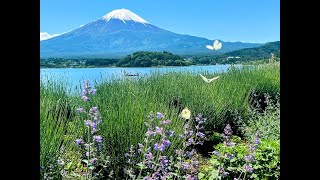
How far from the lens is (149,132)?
2.05 m

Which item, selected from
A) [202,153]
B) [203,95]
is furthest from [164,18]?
[203,95]

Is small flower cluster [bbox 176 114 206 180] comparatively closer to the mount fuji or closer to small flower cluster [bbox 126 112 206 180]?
small flower cluster [bbox 126 112 206 180]

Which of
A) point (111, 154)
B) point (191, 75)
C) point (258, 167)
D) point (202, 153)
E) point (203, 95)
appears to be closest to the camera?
point (258, 167)

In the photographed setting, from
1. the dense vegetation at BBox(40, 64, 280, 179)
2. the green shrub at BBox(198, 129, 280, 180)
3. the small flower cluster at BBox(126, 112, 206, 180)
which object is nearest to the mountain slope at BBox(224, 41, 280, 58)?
the dense vegetation at BBox(40, 64, 280, 179)

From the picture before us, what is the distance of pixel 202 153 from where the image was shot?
11.2 ft

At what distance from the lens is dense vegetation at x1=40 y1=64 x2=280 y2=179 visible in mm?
2256

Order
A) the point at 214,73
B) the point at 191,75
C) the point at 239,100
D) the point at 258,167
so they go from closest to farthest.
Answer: the point at 258,167
the point at 239,100
the point at 191,75
the point at 214,73

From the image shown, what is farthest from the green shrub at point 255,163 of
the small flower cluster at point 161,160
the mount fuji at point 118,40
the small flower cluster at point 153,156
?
the mount fuji at point 118,40

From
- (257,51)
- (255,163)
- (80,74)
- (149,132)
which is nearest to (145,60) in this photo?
(80,74)

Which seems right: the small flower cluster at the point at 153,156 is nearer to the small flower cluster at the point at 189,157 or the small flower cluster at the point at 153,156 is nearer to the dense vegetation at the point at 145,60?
the small flower cluster at the point at 189,157
